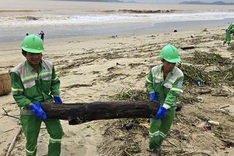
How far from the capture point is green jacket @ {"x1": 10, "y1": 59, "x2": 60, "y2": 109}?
3.31 meters

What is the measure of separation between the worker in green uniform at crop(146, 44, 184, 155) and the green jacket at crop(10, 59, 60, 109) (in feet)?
4.46

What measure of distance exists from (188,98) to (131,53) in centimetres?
611

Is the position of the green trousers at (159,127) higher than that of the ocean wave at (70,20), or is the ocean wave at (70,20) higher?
the green trousers at (159,127)

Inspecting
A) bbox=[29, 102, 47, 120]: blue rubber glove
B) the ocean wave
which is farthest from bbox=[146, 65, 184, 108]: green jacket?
the ocean wave

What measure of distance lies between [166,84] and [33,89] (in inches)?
68.5

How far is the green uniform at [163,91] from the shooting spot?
3740 mm

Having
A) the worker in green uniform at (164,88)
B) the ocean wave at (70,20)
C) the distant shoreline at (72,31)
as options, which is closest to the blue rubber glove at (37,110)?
the worker in green uniform at (164,88)

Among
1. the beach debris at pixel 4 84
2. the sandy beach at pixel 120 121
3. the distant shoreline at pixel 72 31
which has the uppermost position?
the beach debris at pixel 4 84

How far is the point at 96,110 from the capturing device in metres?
3.86

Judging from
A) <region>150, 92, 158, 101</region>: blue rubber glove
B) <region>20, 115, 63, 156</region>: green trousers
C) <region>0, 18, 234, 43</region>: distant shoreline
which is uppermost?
<region>150, 92, 158, 101</region>: blue rubber glove

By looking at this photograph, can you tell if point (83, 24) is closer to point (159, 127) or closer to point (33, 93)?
point (159, 127)

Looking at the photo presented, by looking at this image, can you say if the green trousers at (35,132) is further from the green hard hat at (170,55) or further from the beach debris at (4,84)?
the beach debris at (4,84)

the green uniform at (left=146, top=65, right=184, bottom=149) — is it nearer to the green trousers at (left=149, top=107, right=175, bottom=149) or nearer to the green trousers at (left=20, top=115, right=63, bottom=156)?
the green trousers at (left=149, top=107, right=175, bottom=149)

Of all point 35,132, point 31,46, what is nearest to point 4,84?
point 35,132
